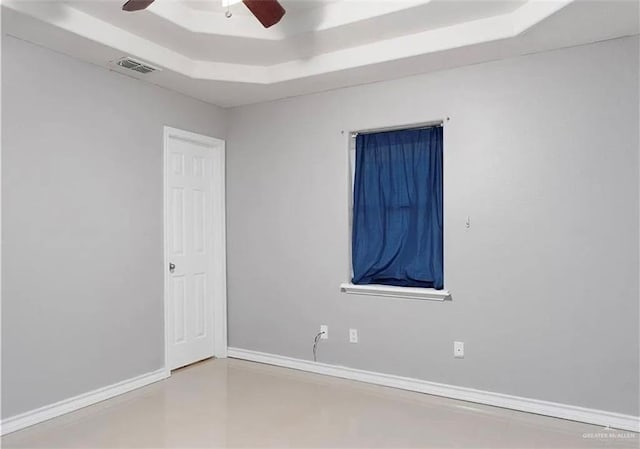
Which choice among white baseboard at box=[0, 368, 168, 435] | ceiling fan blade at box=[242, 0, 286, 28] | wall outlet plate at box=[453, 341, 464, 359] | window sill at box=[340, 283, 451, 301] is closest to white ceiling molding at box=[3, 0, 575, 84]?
ceiling fan blade at box=[242, 0, 286, 28]

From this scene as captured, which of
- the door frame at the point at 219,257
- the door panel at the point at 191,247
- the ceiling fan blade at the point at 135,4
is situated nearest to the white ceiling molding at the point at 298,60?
the ceiling fan blade at the point at 135,4

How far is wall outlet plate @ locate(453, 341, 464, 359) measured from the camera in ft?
11.6

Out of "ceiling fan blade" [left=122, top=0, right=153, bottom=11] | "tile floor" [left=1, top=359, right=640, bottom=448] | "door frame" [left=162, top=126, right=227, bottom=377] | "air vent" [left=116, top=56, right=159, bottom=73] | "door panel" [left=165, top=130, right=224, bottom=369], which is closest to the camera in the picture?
"ceiling fan blade" [left=122, top=0, right=153, bottom=11]

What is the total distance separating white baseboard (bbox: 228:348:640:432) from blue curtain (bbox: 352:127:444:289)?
2.54 ft

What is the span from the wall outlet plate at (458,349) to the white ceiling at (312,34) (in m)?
2.10

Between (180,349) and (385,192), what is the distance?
2318 millimetres

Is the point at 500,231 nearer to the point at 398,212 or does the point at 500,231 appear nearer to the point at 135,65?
the point at 398,212

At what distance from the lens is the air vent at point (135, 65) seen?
11.3ft

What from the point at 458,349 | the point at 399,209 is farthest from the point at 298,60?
the point at 458,349

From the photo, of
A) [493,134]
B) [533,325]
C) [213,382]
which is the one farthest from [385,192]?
[213,382]

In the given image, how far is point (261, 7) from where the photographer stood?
259 centimetres

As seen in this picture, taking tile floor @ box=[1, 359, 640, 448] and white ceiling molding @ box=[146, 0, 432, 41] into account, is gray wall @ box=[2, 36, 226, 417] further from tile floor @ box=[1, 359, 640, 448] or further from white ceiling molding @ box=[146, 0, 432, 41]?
white ceiling molding @ box=[146, 0, 432, 41]

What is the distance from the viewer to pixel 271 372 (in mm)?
4191

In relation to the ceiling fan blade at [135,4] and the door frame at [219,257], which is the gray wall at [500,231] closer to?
the door frame at [219,257]
